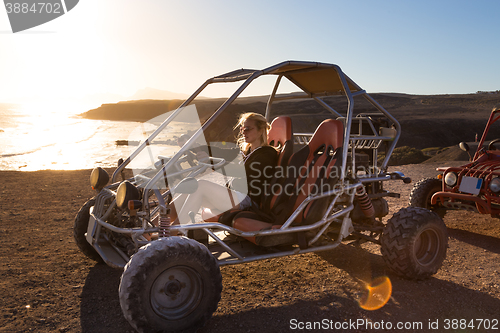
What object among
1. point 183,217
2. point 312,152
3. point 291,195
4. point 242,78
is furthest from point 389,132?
point 183,217

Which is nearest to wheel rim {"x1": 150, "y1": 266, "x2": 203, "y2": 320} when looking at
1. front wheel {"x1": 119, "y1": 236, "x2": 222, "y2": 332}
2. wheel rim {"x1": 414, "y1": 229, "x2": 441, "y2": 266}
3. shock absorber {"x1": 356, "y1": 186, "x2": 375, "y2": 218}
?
front wheel {"x1": 119, "y1": 236, "x2": 222, "y2": 332}

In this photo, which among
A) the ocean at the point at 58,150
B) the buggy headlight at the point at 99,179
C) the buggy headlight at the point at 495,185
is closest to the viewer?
the buggy headlight at the point at 99,179

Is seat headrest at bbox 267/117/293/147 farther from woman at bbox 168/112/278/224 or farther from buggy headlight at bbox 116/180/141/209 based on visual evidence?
buggy headlight at bbox 116/180/141/209

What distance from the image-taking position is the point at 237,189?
4.27 m

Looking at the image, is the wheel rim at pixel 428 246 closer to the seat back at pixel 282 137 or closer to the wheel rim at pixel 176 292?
the seat back at pixel 282 137

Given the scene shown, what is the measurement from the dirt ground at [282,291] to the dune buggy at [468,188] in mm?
564

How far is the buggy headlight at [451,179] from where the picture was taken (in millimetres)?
6398

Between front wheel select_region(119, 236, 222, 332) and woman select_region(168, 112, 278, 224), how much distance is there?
0.85 m

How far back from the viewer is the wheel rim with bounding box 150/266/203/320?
3.14 meters

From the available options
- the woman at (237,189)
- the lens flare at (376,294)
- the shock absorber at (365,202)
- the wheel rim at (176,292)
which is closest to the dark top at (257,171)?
the woman at (237,189)

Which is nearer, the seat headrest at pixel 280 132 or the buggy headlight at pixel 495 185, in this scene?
the seat headrest at pixel 280 132

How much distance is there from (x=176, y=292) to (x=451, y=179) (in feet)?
17.1

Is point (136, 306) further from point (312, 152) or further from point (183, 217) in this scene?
point (312, 152)

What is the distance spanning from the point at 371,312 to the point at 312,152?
1802 millimetres
